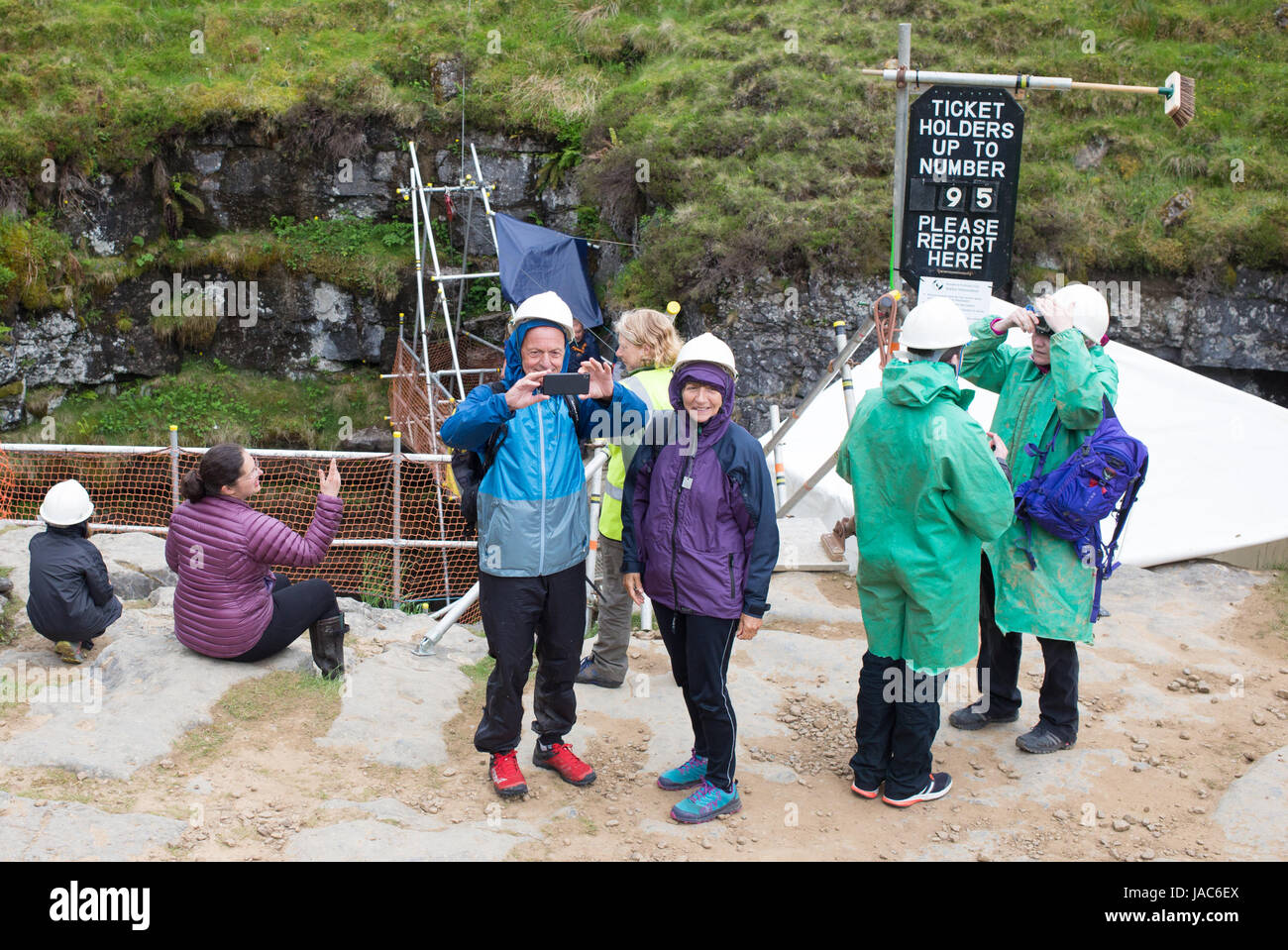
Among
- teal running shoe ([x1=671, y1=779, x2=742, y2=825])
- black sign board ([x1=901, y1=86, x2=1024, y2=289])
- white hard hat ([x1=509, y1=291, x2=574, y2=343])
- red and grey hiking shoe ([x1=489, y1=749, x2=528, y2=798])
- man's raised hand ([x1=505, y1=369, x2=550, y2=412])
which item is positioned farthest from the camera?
black sign board ([x1=901, y1=86, x2=1024, y2=289])

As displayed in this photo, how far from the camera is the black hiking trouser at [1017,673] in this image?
419 centimetres

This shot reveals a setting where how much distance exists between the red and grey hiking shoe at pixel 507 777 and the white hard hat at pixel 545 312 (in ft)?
5.45

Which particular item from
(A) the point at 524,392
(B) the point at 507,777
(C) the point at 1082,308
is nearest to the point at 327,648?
(B) the point at 507,777

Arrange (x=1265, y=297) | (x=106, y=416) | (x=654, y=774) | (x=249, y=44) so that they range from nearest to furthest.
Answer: (x=654, y=774) → (x=1265, y=297) → (x=106, y=416) → (x=249, y=44)

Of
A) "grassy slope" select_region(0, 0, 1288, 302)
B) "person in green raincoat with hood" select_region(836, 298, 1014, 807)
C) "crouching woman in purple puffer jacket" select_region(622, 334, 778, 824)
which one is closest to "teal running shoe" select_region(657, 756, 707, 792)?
"crouching woman in purple puffer jacket" select_region(622, 334, 778, 824)

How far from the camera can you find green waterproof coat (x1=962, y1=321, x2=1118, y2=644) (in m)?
3.85

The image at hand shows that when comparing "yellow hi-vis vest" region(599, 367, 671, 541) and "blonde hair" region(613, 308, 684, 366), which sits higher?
"blonde hair" region(613, 308, 684, 366)

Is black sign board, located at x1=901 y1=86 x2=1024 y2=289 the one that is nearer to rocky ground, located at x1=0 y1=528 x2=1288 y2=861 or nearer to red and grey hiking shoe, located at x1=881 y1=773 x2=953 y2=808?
rocky ground, located at x1=0 y1=528 x2=1288 y2=861

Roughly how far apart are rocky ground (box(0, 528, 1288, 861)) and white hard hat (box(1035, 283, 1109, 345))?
1836 mm

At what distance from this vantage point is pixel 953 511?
3.53 metres

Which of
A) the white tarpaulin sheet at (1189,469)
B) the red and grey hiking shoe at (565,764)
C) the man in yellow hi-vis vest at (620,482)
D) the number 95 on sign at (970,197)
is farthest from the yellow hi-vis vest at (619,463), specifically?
the white tarpaulin sheet at (1189,469)

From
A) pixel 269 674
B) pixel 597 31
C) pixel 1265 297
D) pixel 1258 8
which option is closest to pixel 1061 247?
pixel 1265 297

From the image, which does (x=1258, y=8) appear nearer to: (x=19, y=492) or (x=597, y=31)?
(x=597, y=31)

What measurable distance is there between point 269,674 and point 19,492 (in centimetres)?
728
